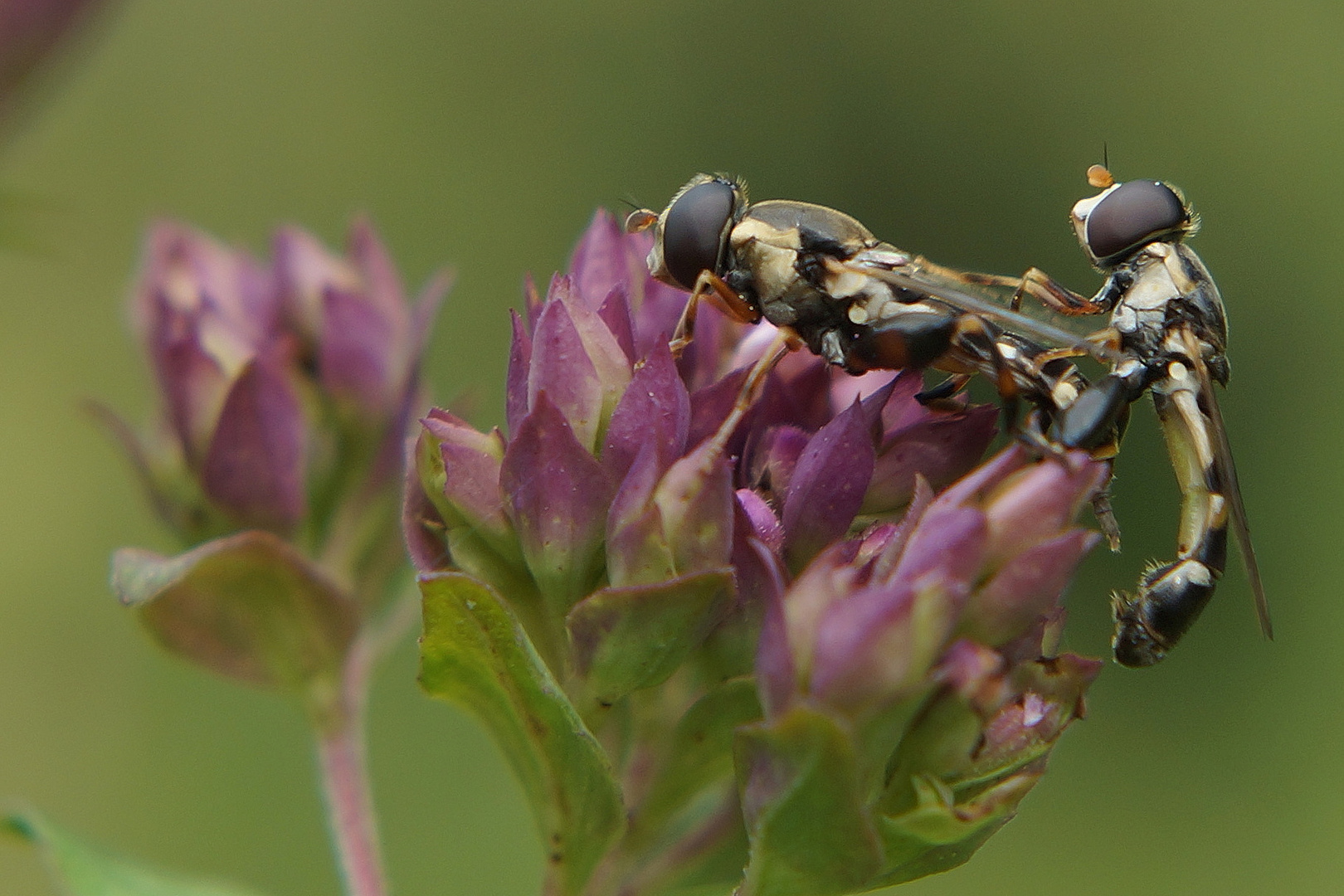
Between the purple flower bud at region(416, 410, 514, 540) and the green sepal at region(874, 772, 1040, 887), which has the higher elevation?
the purple flower bud at region(416, 410, 514, 540)

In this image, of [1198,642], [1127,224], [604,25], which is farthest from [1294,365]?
[1127,224]

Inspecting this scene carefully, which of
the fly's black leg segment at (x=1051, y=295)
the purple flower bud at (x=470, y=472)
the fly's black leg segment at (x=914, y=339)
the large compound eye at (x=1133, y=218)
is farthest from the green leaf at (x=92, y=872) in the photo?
the large compound eye at (x=1133, y=218)

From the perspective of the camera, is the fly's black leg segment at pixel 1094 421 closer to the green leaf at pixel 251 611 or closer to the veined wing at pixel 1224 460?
the veined wing at pixel 1224 460

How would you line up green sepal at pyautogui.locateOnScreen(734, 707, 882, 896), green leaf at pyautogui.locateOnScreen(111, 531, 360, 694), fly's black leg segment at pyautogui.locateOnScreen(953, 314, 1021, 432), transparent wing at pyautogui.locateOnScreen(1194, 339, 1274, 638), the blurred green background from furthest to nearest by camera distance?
the blurred green background, green leaf at pyautogui.locateOnScreen(111, 531, 360, 694), transparent wing at pyautogui.locateOnScreen(1194, 339, 1274, 638), fly's black leg segment at pyautogui.locateOnScreen(953, 314, 1021, 432), green sepal at pyautogui.locateOnScreen(734, 707, 882, 896)

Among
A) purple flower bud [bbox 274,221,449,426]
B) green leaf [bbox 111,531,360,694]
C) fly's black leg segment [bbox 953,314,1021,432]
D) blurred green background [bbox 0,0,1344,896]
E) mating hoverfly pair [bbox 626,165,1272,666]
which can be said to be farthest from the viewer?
blurred green background [bbox 0,0,1344,896]

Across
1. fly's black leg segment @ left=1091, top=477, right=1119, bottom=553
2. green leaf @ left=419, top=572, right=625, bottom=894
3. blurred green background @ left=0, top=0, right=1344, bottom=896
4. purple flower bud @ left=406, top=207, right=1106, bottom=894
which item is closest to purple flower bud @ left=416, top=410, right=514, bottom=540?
purple flower bud @ left=406, top=207, right=1106, bottom=894

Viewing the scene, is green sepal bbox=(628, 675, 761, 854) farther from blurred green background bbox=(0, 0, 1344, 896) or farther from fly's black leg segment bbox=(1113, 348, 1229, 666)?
blurred green background bbox=(0, 0, 1344, 896)
